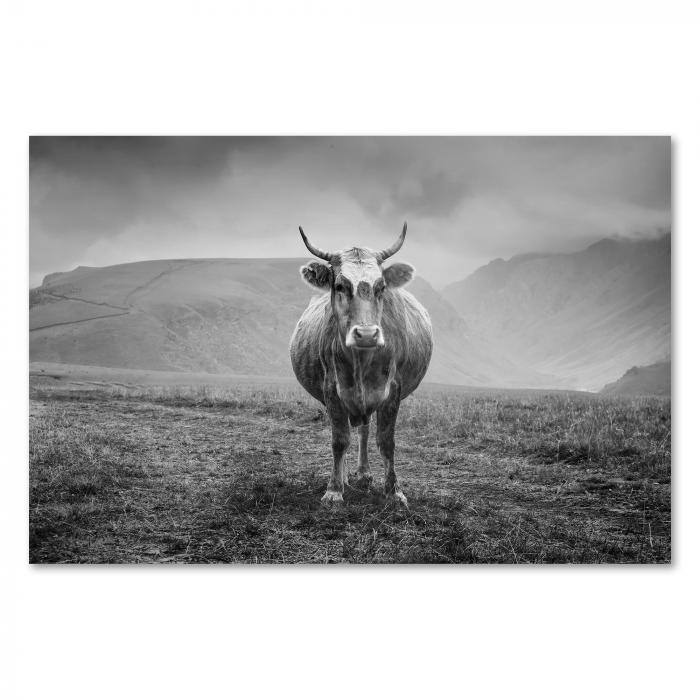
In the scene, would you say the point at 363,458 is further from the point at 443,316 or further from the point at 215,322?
the point at 215,322

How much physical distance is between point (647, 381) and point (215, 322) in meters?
3.43

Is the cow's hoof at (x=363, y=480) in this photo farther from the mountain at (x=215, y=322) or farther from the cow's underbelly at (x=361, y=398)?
the mountain at (x=215, y=322)

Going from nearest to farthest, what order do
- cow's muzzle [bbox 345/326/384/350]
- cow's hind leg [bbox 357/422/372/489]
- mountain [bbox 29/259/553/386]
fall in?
cow's muzzle [bbox 345/326/384/350] < cow's hind leg [bbox 357/422/372/489] < mountain [bbox 29/259/553/386]

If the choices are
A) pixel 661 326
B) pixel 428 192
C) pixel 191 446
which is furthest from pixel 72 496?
pixel 661 326

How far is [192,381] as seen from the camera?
5.14 m

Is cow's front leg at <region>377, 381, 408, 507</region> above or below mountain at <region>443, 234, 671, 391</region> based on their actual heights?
below

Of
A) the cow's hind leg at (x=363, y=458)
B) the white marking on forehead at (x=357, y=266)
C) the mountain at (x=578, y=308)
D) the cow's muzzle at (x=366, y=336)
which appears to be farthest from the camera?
the mountain at (x=578, y=308)

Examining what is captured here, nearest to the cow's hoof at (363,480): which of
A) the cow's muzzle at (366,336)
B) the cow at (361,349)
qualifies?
the cow at (361,349)

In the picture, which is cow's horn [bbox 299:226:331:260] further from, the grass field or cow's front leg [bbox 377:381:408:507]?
the grass field

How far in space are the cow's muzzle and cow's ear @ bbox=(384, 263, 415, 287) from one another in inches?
22.2

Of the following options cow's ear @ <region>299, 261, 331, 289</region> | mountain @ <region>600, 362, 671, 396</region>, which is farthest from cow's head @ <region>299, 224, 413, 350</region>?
mountain @ <region>600, 362, 671, 396</region>

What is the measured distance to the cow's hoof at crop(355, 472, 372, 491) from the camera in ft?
14.9

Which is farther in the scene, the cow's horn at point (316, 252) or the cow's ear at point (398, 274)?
the cow's ear at point (398, 274)

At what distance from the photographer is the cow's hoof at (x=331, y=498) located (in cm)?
429
